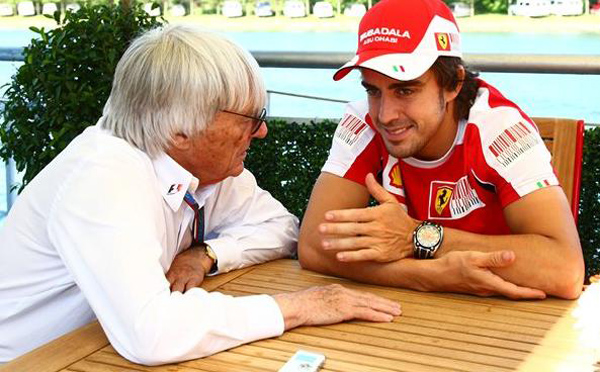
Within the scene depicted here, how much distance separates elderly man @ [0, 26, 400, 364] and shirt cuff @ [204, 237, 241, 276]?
0.05 m

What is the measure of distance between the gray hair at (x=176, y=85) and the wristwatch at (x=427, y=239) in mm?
555

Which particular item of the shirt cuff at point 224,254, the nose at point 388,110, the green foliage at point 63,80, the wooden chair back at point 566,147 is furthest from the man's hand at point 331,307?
the green foliage at point 63,80

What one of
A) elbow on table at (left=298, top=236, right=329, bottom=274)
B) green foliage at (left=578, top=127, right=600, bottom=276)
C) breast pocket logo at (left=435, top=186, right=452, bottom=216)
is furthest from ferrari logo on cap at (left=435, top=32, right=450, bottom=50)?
green foliage at (left=578, top=127, right=600, bottom=276)

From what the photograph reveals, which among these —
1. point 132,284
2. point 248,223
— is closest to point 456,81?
point 248,223

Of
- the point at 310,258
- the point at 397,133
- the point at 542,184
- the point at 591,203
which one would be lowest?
the point at 591,203

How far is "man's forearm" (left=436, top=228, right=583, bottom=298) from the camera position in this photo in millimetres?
2059

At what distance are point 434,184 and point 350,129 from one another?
0.31 metres

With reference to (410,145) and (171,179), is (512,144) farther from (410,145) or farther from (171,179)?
(171,179)

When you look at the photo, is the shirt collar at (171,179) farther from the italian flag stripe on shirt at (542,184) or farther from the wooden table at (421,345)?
the italian flag stripe on shirt at (542,184)

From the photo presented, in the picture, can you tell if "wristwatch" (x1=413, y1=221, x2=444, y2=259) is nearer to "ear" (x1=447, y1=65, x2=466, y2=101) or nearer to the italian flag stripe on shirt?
the italian flag stripe on shirt

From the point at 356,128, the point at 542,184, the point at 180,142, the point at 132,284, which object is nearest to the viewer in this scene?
the point at 132,284

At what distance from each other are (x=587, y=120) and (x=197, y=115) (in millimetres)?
1922

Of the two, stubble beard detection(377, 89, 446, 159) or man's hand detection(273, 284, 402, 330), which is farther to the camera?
stubble beard detection(377, 89, 446, 159)

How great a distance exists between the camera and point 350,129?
8.20 ft
